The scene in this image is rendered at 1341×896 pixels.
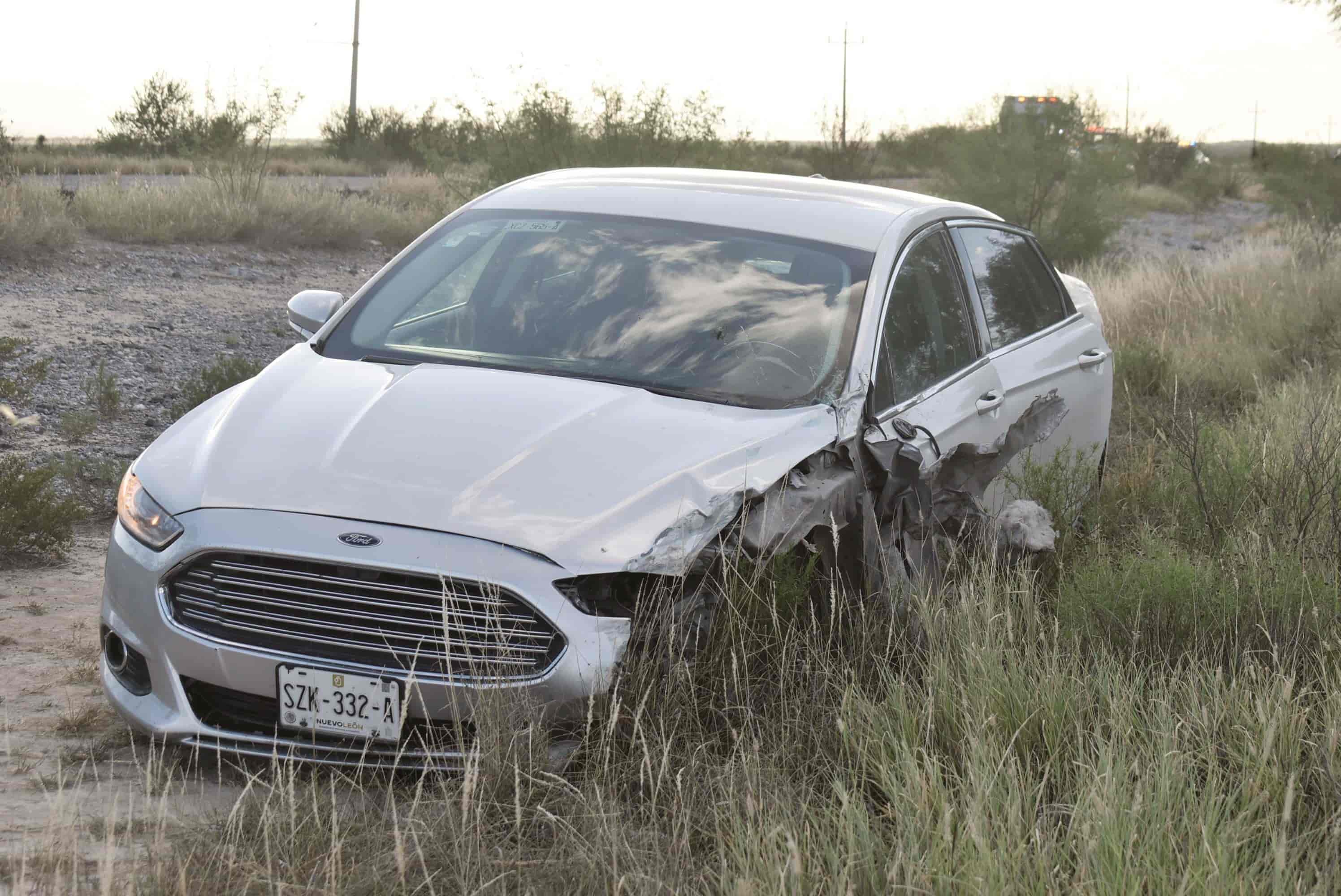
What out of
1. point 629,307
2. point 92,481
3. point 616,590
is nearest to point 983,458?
point 629,307

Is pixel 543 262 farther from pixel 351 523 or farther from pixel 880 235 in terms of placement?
pixel 351 523

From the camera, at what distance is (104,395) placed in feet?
25.6

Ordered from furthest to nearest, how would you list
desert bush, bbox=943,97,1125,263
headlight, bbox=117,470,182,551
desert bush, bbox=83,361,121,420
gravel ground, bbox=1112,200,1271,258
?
gravel ground, bbox=1112,200,1271,258
desert bush, bbox=943,97,1125,263
desert bush, bbox=83,361,121,420
headlight, bbox=117,470,182,551

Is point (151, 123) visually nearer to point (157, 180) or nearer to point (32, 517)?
point (157, 180)

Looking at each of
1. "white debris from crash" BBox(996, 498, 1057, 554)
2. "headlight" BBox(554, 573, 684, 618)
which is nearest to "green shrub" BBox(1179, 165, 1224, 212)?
"white debris from crash" BBox(996, 498, 1057, 554)

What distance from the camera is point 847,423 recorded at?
3951mm

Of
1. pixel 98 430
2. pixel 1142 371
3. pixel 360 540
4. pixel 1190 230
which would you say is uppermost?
pixel 1190 230

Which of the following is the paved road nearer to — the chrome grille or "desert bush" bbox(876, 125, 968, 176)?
the chrome grille

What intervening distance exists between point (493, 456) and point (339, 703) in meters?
0.74

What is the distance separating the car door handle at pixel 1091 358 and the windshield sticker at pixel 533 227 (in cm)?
248

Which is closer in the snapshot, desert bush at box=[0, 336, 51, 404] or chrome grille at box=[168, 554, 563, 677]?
chrome grille at box=[168, 554, 563, 677]

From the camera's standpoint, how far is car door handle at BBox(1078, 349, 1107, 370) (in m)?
5.96

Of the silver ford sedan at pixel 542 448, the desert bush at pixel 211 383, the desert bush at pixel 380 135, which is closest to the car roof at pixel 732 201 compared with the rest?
the silver ford sedan at pixel 542 448

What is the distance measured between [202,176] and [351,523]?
15509 mm
